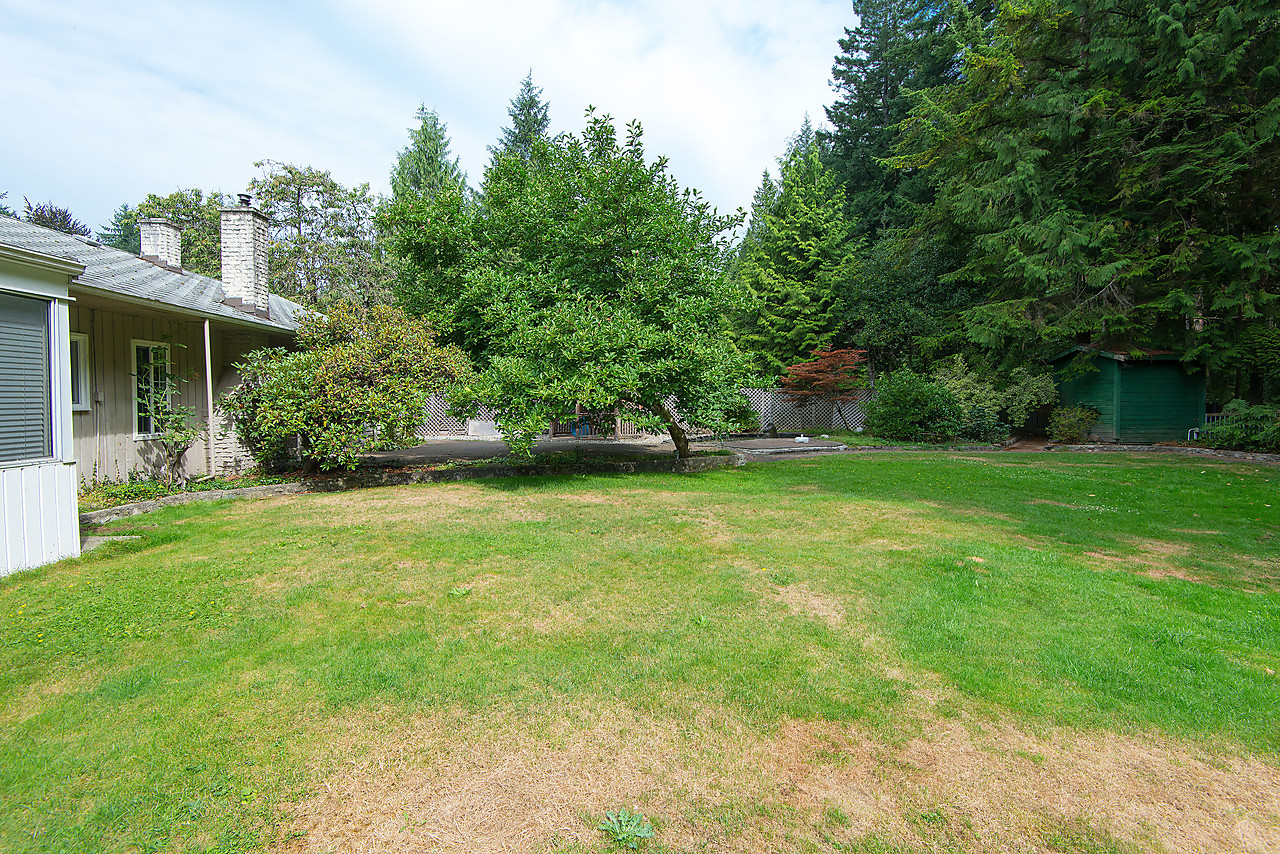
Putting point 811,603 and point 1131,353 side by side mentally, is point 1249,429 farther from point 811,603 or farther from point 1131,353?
point 811,603

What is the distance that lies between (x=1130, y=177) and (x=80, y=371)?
22743mm

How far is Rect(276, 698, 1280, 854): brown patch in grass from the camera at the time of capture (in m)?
2.13

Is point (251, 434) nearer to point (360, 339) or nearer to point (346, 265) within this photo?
point (360, 339)

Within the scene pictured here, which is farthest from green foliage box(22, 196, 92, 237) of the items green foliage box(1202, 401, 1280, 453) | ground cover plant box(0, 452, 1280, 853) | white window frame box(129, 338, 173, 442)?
green foliage box(1202, 401, 1280, 453)

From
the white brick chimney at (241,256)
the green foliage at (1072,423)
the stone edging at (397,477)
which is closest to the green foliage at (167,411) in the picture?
the stone edging at (397,477)

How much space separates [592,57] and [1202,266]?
55.1 feet

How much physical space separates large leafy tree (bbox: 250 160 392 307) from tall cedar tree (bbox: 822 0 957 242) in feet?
79.3

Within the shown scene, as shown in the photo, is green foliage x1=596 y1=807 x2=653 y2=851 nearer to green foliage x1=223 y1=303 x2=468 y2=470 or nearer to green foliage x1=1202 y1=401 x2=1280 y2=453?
green foliage x1=223 y1=303 x2=468 y2=470

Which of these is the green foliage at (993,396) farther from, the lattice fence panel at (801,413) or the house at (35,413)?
the house at (35,413)

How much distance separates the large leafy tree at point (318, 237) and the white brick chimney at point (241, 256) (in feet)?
54.6

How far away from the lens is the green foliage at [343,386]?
8.84m

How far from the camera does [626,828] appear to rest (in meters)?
2.14

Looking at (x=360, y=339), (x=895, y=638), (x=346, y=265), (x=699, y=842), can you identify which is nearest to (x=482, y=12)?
(x=360, y=339)

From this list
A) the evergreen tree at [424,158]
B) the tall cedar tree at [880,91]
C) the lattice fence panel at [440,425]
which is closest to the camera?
the lattice fence panel at [440,425]
